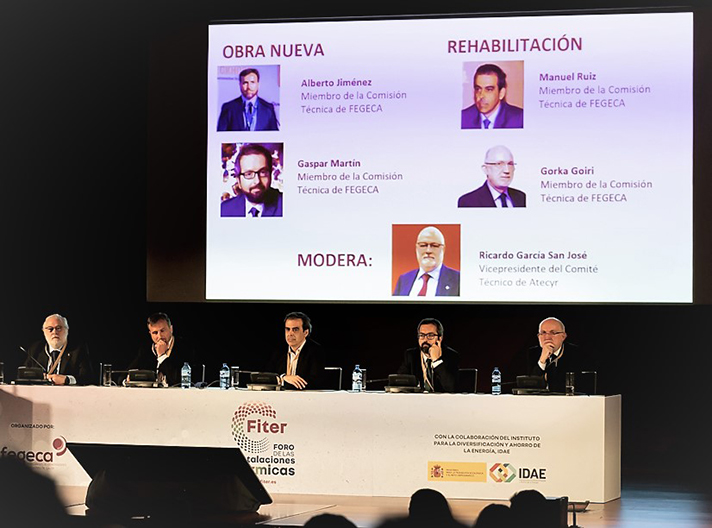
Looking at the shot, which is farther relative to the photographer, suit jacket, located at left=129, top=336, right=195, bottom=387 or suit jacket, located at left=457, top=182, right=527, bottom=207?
suit jacket, located at left=457, top=182, right=527, bottom=207

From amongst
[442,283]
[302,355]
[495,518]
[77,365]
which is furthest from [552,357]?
[495,518]

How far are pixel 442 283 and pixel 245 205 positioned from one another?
1.47 meters

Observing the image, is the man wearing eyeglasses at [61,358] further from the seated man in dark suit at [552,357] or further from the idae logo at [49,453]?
the seated man in dark suit at [552,357]

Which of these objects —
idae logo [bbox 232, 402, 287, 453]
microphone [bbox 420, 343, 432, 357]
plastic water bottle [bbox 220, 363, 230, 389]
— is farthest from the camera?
microphone [bbox 420, 343, 432, 357]

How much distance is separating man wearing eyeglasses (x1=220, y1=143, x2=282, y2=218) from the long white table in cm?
185

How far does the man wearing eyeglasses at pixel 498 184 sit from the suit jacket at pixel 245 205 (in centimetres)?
130

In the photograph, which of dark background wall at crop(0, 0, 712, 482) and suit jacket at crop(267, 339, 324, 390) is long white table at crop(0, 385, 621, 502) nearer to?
suit jacket at crop(267, 339, 324, 390)

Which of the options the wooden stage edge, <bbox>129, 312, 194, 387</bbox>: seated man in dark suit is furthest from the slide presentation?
the wooden stage edge

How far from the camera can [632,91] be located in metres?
7.78

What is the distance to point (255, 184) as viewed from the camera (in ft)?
27.0

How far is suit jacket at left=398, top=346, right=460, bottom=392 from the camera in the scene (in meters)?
6.96

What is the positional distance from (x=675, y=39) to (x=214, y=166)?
10.5ft

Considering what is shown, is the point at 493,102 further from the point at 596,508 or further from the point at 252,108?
the point at 596,508

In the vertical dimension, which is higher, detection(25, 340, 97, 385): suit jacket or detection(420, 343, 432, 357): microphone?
detection(420, 343, 432, 357): microphone
